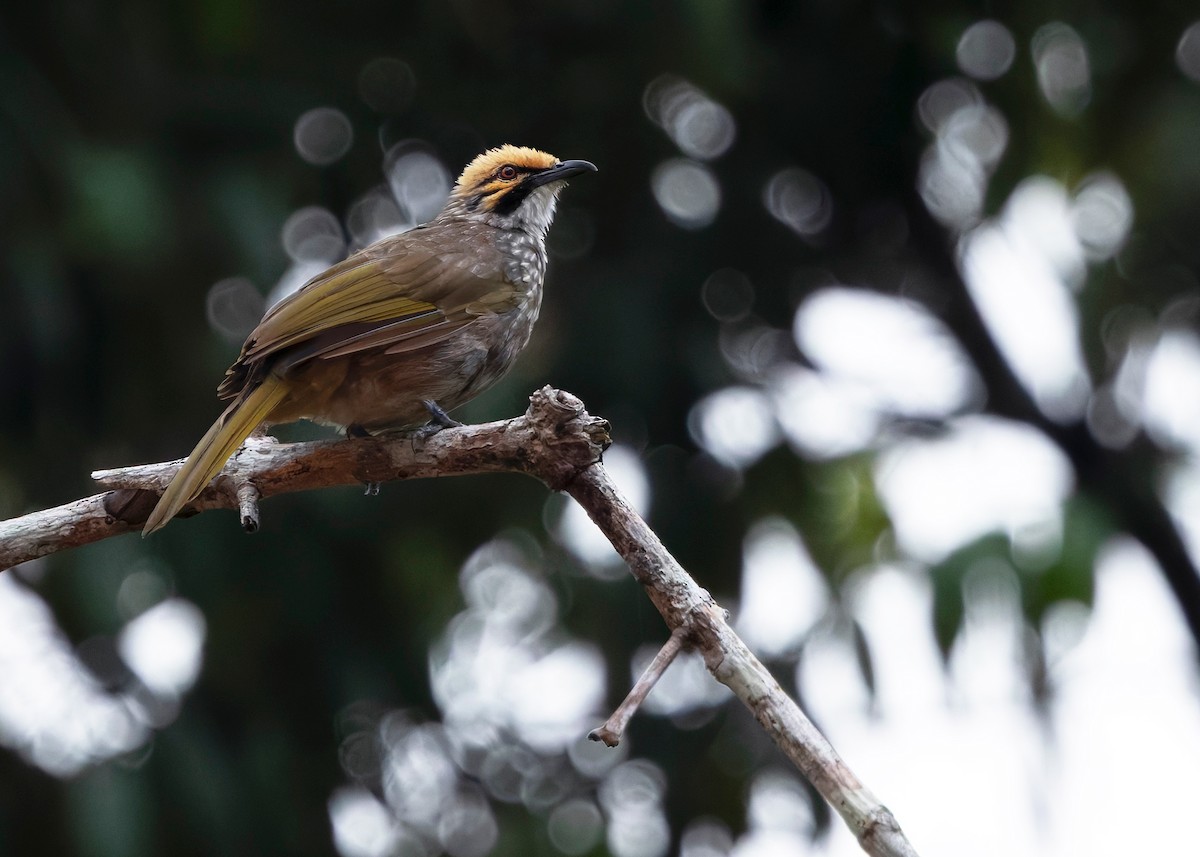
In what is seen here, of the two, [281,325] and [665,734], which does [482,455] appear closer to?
[281,325]

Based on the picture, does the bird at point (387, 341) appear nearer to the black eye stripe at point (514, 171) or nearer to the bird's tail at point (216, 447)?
the bird's tail at point (216, 447)

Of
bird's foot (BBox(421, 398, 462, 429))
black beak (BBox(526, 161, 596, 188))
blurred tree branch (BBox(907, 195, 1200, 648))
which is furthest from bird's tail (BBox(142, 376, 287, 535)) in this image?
blurred tree branch (BBox(907, 195, 1200, 648))

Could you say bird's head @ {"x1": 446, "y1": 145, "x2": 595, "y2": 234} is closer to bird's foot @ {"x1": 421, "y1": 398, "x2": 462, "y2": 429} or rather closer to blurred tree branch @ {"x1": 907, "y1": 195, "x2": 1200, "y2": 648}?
bird's foot @ {"x1": 421, "y1": 398, "x2": 462, "y2": 429}

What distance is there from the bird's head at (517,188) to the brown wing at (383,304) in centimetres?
63

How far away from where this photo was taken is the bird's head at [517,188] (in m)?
6.00

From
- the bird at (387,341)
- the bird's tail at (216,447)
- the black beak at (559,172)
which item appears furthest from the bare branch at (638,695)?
the black beak at (559,172)

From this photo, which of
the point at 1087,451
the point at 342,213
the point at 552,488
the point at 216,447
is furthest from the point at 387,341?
the point at 1087,451

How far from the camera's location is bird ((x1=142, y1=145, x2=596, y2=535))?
15.0ft

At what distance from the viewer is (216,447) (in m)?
4.10

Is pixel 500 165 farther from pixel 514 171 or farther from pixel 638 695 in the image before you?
pixel 638 695

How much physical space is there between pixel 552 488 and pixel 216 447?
1.06 m

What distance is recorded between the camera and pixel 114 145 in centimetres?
799

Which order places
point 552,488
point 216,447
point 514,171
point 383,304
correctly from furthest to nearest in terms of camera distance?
point 514,171, point 383,304, point 216,447, point 552,488

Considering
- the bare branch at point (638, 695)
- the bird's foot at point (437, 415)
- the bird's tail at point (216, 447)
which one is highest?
the bare branch at point (638, 695)
